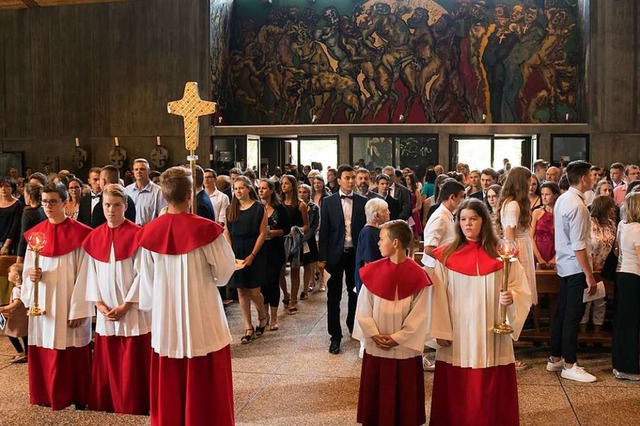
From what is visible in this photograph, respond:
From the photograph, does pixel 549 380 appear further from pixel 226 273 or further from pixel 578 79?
pixel 578 79

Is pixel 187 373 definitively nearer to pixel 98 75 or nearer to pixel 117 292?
pixel 117 292

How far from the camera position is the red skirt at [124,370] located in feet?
16.9

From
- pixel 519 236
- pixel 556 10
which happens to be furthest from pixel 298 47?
pixel 519 236

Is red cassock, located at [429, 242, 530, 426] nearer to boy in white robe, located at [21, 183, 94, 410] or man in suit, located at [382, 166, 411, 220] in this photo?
boy in white robe, located at [21, 183, 94, 410]

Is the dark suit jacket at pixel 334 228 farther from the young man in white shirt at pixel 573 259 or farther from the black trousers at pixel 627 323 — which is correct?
the black trousers at pixel 627 323

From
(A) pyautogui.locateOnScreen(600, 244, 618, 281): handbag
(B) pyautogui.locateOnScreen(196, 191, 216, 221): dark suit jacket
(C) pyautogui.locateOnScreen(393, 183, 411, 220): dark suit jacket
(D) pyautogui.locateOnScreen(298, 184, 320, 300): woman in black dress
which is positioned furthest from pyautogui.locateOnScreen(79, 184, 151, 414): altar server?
(C) pyautogui.locateOnScreen(393, 183, 411, 220): dark suit jacket

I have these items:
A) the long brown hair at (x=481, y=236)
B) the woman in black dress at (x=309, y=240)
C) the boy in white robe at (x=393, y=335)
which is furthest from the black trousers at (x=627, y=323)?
the woman in black dress at (x=309, y=240)

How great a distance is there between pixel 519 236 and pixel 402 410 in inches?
91.9

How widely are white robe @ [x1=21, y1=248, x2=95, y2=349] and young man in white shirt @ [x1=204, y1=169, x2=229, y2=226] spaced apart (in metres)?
3.49

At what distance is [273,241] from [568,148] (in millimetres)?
13549

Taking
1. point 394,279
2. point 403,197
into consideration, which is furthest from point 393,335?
point 403,197

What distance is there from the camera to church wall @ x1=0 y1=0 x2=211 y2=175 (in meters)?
20.3

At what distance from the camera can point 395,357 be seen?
4.73 meters

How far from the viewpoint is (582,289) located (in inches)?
240
